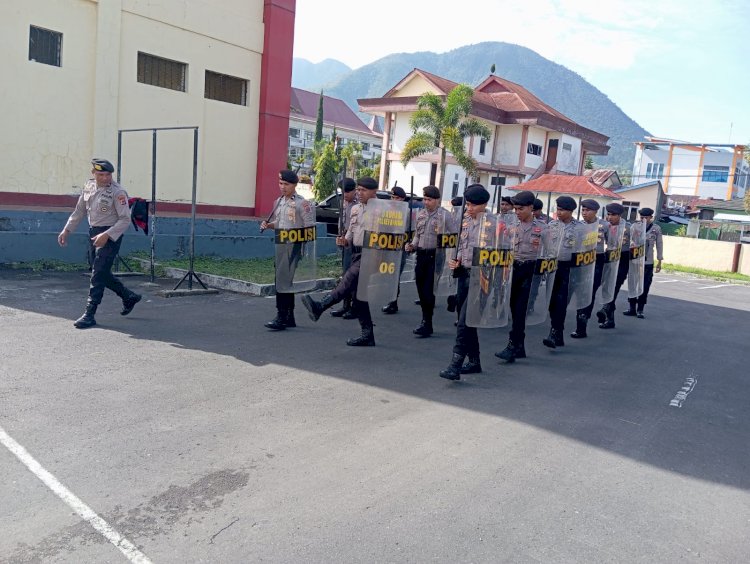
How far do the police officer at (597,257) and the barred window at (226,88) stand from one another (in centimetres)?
1084

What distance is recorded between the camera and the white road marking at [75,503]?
9.84 feet

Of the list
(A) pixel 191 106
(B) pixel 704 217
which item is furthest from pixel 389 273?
(B) pixel 704 217

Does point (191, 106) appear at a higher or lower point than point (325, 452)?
higher

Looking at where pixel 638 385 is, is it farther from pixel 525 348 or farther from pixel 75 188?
pixel 75 188

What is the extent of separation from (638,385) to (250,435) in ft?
13.7

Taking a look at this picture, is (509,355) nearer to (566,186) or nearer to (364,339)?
(364,339)

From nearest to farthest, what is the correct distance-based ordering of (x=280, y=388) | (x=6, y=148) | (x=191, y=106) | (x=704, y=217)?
1. (x=280, y=388)
2. (x=6, y=148)
3. (x=191, y=106)
4. (x=704, y=217)

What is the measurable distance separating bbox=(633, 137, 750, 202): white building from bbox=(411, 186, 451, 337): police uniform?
6977cm

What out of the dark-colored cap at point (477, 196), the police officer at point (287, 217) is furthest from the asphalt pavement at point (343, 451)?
the dark-colored cap at point (477, 196)

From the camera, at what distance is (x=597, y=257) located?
9.48m

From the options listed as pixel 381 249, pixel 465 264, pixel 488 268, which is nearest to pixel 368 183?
pixel 381 249

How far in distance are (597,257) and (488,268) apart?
4018mm

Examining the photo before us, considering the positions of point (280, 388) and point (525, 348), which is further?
point (525, 348)

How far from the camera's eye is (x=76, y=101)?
13.4 meters
